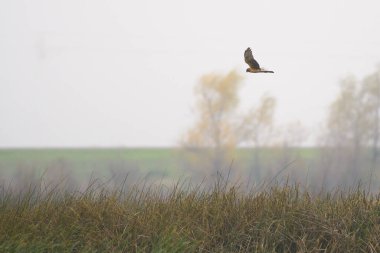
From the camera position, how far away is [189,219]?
20.6 feet

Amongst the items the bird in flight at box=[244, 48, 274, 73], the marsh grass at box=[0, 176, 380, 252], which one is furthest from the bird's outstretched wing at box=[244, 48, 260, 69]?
the marsh grass at box=[0, 176, 380, 252]

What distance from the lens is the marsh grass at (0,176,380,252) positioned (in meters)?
5.92

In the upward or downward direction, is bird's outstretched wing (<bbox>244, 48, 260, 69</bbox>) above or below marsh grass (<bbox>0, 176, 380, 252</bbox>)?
above

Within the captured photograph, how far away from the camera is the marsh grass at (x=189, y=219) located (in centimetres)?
592

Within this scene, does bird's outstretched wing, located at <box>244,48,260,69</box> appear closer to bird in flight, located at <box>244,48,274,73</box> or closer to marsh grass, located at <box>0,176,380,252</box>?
bird in flight, located at <box>244,48,274,73</box>

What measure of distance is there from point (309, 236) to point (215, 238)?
1.05 m

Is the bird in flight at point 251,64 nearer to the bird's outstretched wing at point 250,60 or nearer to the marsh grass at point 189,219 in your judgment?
the bird's outstretched wing at point 250,60

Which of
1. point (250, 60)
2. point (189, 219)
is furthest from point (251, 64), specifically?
point (189, 219)

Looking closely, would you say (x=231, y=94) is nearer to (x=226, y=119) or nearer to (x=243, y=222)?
(x=226, y=119)

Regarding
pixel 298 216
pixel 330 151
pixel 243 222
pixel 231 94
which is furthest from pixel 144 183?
pixel 231 94

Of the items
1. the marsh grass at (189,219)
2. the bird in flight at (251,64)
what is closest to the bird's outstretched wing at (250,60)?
the bird in flight at (251,64)

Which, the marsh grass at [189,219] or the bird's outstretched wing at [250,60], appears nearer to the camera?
the bird's outstretched wing at [250,60]

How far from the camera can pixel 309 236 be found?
244 inches

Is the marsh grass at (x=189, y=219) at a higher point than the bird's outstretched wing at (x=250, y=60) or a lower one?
lower
